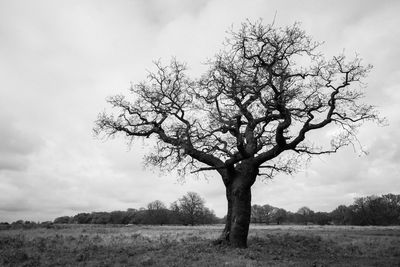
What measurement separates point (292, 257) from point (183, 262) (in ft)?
18.2

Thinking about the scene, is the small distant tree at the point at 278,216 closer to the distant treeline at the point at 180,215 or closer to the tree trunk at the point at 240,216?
the distant treeline at the point at 180,215

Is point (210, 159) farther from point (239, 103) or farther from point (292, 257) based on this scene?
point (292, 257)

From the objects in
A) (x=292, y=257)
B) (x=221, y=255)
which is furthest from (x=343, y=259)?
(x=221, y=255)

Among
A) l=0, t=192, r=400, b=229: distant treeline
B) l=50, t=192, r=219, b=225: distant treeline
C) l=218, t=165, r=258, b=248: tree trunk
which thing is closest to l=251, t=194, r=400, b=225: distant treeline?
l=0, t=192, r=400, b=229: distant treeline

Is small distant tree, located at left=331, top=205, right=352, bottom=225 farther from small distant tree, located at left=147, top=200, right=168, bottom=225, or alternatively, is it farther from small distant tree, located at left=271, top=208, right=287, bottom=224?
small distant tree, located at left=147, top=200, right=168, bottom=225

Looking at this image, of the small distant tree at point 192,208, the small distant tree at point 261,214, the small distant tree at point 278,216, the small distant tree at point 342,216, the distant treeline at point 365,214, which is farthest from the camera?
the small distant tree at point 261,214

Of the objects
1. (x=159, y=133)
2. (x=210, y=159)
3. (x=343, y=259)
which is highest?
(x=159, y=133)

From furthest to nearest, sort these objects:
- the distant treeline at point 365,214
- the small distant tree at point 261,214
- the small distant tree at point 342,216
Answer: the small distant tree at point 261,214 < the small distant tree at point 342,216 < the distant treeline at point 365,214

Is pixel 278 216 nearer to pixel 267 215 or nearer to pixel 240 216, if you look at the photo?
pixel 267 215

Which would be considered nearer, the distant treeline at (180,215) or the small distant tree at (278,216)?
the distant treeline at (180,215)

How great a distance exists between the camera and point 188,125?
21.5 m

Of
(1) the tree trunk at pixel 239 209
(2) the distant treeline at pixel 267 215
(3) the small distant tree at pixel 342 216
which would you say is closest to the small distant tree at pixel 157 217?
(2) the distant treeline at pixel 267 215

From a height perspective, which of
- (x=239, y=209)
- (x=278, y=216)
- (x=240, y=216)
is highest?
(x=278, y=216)

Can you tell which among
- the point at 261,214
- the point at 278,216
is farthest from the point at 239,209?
the point at 261,214
